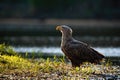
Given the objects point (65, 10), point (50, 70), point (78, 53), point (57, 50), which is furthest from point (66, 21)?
point (50, 70)

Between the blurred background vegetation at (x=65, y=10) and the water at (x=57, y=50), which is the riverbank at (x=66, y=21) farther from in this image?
the water at (x=57, y=50)

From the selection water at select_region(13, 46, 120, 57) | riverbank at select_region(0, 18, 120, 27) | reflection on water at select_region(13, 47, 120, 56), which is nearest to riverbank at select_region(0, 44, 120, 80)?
water at select_region(13, 46, 120, 57)

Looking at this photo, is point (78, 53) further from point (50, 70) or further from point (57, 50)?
point (57, 50)

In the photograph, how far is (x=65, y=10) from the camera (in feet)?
219

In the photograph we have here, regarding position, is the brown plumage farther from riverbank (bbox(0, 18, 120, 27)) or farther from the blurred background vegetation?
the blurred background vegetation

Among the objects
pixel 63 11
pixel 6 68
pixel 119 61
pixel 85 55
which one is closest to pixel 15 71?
pixel 6 68

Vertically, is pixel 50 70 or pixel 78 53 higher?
pixel 78 53

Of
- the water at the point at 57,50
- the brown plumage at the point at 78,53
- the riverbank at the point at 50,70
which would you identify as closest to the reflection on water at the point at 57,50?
the water at the point at 57,50

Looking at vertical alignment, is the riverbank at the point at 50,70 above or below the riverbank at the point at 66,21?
above

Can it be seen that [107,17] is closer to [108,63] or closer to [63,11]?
[63,11]

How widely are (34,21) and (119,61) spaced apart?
4208cm

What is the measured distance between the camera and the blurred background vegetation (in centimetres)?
6519

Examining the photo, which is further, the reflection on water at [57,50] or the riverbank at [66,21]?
the riverbank at [66,21]

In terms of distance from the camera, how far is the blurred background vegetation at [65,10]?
65188 millimetres
